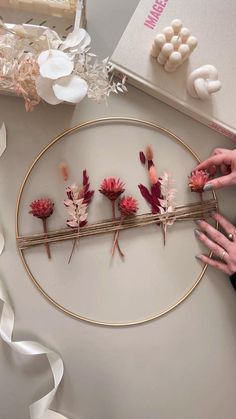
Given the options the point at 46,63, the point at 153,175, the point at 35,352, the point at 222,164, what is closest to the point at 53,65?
the point at 46,63

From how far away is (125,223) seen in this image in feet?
3.27

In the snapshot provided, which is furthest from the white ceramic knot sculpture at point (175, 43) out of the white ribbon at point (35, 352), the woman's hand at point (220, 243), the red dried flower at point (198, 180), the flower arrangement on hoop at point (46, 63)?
the white ribbon at point (35, 352)

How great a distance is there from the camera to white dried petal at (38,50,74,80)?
78 cm

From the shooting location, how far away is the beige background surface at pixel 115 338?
39.2 inches

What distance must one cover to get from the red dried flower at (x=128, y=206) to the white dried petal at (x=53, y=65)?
1.07ft

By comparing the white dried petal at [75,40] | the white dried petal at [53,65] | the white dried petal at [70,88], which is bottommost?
the white dried petal at [70,88]

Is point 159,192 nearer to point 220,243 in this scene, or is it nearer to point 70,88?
point 220,243

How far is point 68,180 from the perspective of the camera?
0.99 metres

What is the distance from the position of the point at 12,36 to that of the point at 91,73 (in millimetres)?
174

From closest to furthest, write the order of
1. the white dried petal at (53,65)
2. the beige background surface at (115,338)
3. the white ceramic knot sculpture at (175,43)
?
1. the white dried petal at (53,65)
2. the white ceramic knot sculpture at (175,43)
3. the beige background surface at (115,338)

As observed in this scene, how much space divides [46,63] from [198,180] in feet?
1.45

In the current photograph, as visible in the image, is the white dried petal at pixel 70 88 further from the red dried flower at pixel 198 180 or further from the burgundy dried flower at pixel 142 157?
the red dried flower at pixel 198 180

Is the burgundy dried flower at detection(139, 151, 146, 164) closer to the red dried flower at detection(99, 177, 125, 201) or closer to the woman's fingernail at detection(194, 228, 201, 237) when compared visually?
the red dried flower at detection(99, 177, 125, 201)

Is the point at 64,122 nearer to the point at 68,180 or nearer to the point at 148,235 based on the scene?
the point at 68,180
